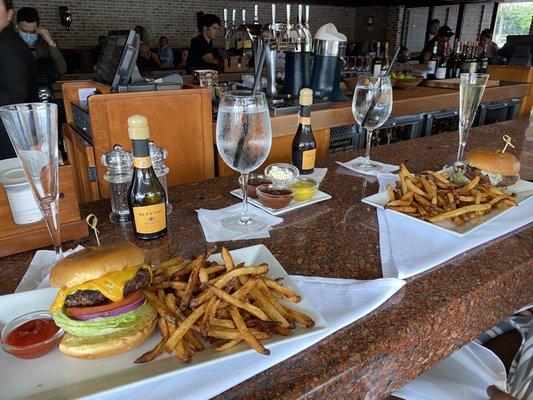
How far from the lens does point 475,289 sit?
0.85m

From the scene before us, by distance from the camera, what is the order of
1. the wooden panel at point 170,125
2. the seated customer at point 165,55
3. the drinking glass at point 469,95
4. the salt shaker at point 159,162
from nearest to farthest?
the salt shaker at point 159,162 → the drinking glass at point 469,95 → the wooden panel at point 170,125 → the seated customer at point 165,55

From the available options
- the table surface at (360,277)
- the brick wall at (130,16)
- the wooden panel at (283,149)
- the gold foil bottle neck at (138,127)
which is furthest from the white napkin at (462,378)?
the brick wall at (130,16)

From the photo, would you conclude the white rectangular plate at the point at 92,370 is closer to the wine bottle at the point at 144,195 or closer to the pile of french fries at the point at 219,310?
the pile of french fries at the point at 219,310

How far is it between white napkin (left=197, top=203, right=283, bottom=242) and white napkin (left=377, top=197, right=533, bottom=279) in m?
0.30

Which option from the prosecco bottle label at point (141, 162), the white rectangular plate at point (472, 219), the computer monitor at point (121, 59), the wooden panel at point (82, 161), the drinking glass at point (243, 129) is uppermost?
the computer monitor at point (121, 59)

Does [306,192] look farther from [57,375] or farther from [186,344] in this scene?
[57,375]

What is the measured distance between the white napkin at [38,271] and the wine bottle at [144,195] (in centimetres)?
17

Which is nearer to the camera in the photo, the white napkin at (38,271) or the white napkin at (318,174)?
the white napkin at (38,271)

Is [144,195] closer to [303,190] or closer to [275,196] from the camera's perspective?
[275,196]

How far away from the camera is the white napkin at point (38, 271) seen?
2.79 ft

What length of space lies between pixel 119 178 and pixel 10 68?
2.03m

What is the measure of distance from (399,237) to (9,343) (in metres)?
0.86

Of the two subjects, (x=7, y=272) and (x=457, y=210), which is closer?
(x=7, y=272)

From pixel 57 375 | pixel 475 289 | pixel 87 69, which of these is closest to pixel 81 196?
pixel 57 375
